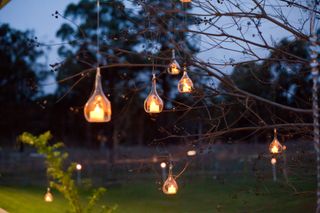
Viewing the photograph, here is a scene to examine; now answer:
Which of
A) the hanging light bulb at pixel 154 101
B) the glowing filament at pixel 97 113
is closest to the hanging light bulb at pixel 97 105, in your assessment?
the glowing filament at pixel 97 113

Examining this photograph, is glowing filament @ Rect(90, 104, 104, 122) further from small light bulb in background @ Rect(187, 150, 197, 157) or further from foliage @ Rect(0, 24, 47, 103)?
foliage @ Rect(0, 24, 47, 103)

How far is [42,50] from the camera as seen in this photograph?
1673 centimetres

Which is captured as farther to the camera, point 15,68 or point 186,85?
point 15,68

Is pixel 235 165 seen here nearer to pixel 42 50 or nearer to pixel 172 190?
pixel 42 50

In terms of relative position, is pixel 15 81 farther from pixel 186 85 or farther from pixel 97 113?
pixel 97 113

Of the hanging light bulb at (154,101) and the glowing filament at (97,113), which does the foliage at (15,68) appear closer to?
the hanging light bulb at (154,101)

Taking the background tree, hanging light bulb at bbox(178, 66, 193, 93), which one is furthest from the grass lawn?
the background tree

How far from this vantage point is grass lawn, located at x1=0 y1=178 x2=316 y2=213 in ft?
26.8

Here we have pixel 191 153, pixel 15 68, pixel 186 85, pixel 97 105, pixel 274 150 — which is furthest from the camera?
pixel 15 68

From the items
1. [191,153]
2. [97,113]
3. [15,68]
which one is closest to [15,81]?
[15,68]

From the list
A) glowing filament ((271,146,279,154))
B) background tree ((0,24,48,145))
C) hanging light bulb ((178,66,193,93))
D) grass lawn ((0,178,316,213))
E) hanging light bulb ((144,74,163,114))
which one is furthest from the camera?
background tree ((0,24,48,145))

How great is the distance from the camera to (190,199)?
35.3ft

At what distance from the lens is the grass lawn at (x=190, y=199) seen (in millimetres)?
8156

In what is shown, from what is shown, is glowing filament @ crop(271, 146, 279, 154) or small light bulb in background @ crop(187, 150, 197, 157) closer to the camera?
small light bulb in background @ crop(187, 150, 197, 157)
